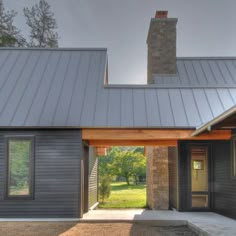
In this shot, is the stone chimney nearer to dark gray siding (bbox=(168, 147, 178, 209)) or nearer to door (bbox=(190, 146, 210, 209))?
dark gray siding (bbox=(168, 147, 178, 209))

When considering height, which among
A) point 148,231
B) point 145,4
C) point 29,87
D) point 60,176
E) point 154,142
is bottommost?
point 148,231

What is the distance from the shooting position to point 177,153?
39.4 feet

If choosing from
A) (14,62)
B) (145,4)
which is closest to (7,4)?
(145,4)

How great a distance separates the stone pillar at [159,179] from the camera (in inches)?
549

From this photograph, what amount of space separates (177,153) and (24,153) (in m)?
4.36

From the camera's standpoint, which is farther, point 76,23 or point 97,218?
point 76,23

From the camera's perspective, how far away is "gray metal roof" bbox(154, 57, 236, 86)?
599 inches

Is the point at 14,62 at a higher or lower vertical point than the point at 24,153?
higher

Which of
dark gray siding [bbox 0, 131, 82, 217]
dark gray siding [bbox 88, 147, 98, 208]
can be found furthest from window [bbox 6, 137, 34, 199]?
dark gray siding [bbox 88, 147, 98, 208]

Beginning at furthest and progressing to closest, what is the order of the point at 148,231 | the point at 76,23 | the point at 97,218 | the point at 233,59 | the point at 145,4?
1. the point at 76,23
2. the point at 145,4
3. the point at 233,59
4. the point at 97,218
5. the point at 148,231

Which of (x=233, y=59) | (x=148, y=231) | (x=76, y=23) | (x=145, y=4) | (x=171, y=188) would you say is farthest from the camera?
(x=76, y=23)

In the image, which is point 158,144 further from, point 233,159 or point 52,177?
point 52,177

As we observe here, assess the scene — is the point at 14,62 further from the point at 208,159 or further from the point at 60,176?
the point at 208,159

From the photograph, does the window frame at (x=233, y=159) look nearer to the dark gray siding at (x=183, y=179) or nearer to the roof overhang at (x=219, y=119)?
the roof overhang at (x=219, y=119)
